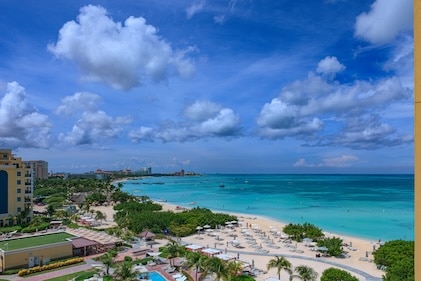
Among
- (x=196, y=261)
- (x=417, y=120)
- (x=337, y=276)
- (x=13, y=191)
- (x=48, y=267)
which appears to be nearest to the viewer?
(x=417, y=120)

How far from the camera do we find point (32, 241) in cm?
3114

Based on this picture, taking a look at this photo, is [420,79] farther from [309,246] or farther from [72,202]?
[72,202]

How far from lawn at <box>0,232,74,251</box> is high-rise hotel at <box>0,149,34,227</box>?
56.5 feet

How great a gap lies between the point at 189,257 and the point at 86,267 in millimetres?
9693

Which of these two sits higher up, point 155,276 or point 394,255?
point 394,255

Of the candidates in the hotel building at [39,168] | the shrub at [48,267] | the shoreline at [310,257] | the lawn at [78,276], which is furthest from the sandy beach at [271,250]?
the hotel building at [39,168]

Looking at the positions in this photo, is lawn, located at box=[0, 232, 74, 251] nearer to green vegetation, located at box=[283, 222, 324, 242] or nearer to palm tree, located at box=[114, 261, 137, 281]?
palm tree, located at box=[114, 261, 137, 281]

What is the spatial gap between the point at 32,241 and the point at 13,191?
20.7m

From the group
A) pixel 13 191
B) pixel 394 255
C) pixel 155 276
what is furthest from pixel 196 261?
pixel 13 191

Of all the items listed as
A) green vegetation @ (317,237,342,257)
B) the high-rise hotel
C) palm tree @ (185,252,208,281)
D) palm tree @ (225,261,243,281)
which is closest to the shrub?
palm tree @ (185,252,208,281)

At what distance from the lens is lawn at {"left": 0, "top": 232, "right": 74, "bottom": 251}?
95.5 ft

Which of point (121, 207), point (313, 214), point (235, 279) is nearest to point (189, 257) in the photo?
point (235, 279)

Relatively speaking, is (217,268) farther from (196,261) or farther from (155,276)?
(155,276)

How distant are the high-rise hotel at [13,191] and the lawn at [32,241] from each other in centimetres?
1723
